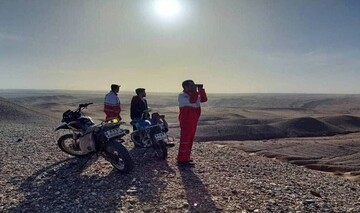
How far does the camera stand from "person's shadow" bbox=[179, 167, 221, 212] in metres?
5.30

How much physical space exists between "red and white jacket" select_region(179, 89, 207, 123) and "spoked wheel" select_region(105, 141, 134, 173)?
1675 millimetres

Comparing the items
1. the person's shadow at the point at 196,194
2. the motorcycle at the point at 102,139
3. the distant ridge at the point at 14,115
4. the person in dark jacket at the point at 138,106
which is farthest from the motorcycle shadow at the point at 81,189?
the distant ridge at the point at 14,115

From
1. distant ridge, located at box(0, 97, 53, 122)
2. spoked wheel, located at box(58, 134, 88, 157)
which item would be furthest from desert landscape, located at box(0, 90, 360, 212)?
distant ridge, located at box(0, 97, 53, 122)

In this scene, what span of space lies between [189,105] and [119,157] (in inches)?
79.4

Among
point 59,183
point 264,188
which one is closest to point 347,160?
point 264,188

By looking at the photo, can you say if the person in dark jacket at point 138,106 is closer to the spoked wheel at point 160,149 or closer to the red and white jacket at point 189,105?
the spoked wheel at point 160,149

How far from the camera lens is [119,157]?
23.0ft

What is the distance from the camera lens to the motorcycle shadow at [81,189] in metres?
5.29

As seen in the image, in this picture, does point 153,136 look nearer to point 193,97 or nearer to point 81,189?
point 193,97

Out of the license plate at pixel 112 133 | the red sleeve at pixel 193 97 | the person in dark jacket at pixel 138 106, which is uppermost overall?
the red sleeve at pixel 193 97

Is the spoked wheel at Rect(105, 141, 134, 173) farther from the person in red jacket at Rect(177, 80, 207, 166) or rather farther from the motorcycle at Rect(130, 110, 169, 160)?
the person in red jacket at Rect(177, 80, 207, 166)

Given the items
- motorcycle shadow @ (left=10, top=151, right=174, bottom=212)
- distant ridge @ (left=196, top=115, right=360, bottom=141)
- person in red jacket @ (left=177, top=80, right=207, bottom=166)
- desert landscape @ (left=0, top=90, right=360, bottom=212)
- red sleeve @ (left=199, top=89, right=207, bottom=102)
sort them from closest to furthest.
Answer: motorcycle shadow @ (left=10, top=151, right=174, bottom=212), desert landscape @ (left=0, top=90, right=360, bottom=212), person in red jacket @ (left=177, top=80, right=207, bottom=166), red sleeve @ (left=199, top=89, right=207, bottom=102), distant ridge @ (left=196, top=115, right=360, bottom=141)

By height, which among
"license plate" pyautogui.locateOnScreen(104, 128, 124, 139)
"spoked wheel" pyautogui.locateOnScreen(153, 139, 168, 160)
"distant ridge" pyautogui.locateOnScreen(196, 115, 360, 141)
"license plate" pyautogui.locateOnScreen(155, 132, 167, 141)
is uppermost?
"license plate" pyautogui.locateOnScreen(104, 128, 124, 139)

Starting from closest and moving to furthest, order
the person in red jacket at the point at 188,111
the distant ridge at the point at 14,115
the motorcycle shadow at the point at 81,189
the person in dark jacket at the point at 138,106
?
1. the motorcycle shadow at the point at 81,189
2. the person in red jacket at the point at 188,111
3. the person in dark jacket at the point at 138,106
4. the distant ridge at the point at 14,115
